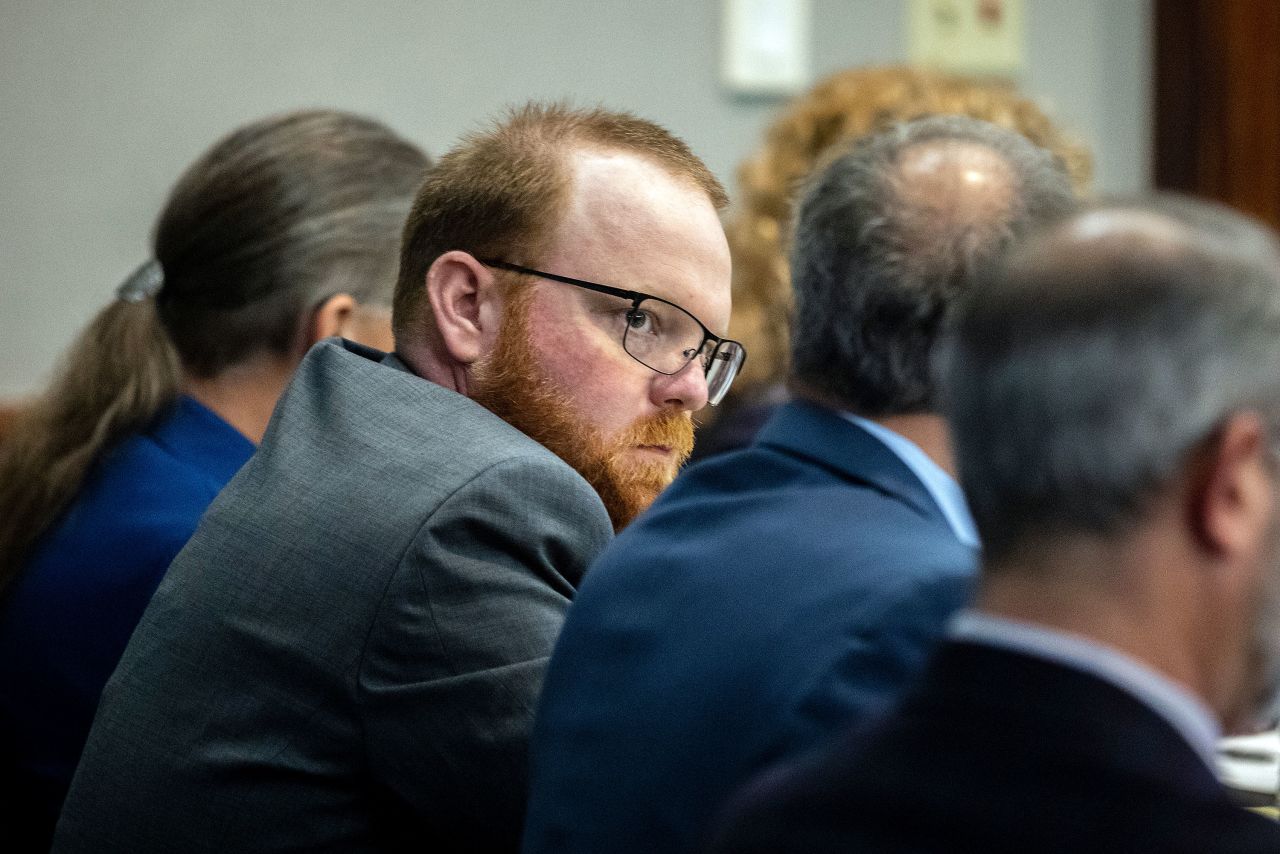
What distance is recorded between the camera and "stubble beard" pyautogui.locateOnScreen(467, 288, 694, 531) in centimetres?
149

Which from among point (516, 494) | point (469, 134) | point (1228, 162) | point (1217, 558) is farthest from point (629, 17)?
point (1217, 558)

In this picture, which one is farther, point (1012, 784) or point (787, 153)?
point (787, 153)

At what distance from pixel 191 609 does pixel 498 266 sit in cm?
43

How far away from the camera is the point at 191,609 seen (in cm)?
130

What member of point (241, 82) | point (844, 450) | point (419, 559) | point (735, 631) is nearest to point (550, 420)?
point (419, 559)

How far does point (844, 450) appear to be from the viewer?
1094mm

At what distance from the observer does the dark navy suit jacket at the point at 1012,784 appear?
61 cm

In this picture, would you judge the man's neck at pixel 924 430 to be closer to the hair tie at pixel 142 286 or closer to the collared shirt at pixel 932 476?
the collared shirt at pixel 932 476

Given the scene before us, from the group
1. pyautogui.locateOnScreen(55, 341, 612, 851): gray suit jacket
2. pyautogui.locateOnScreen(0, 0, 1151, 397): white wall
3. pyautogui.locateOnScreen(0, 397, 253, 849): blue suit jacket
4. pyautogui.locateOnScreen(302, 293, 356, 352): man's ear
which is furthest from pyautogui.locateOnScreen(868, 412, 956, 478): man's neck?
pyautogui.locateOnScreen(0, 0, 1151, 397): white wall

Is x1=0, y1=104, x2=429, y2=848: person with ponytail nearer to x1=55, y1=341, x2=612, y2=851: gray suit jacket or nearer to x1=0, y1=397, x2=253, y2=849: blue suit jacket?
x1=0, y1=397, x2=253, y2=849: blue suit jacket

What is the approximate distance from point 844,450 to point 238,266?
1.10 metres

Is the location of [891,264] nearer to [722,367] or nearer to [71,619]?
[722,367]

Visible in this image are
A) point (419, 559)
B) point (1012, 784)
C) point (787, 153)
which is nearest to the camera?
point (1012, 784)

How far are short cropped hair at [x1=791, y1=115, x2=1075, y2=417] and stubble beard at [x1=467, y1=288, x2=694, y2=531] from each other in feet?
1.14
